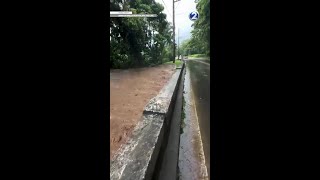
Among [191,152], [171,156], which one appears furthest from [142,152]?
[191,152]

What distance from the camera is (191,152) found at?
267 cm

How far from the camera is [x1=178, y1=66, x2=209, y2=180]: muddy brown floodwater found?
220cm

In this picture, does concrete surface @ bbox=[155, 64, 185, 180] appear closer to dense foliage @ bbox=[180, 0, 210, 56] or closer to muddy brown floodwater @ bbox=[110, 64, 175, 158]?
muddy brown floodwater @ bbox=[110, 64, 175, 158]

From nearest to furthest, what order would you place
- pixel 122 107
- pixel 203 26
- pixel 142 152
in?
1. pixel 203 26
2. pixel 142 152
3. pixel 122 107

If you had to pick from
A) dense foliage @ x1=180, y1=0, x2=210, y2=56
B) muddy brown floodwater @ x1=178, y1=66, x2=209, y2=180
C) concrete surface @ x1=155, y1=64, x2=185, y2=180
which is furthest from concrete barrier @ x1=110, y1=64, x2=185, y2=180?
dense foliage @ x1=180, y1=0, x2=210, y2=56

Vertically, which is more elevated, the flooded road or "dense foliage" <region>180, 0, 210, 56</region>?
"dense foliage" <region>180, 0, 210, 56</region>

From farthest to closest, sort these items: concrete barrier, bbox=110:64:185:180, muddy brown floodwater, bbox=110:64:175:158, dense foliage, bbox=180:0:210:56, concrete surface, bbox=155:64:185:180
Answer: muddy brown floodwater, bbox=110:64:175:158
concrete surface, bbox=155:64:185:180
concrete barrier, bbox=110:64:185:180
dense foliage, bbox=180:0:210:56

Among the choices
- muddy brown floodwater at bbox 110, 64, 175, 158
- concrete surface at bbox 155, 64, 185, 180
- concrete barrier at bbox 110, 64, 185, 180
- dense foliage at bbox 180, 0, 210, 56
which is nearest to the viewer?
dense foliage at bbox 180, 0, 210, 56

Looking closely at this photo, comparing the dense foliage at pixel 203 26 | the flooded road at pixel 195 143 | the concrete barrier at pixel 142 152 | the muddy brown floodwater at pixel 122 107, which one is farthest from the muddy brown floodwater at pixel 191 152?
the dense foliage at pixel 203 26

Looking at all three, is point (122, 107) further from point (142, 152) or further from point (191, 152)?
point (142, 152)
